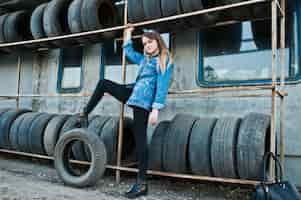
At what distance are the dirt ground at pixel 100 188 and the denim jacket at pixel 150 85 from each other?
2.63 feet

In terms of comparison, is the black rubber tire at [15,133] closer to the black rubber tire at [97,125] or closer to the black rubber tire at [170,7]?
the black rubber tire at [97,125]

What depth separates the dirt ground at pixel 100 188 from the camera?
2.48 meters

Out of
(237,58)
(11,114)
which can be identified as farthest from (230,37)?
(11,114)

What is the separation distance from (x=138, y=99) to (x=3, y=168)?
2079mm

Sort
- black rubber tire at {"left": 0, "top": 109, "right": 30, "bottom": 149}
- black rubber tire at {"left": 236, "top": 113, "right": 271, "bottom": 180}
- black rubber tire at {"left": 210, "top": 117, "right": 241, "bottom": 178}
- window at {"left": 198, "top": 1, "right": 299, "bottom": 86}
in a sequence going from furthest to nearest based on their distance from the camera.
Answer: black rubber tire at {"left": 0, "top": 109, "right": 30, "bottom": 149} → window at {"left": 198, "top": 1, "right": 299, "bottom": 86} → black rubber tire at {"left": 210, "top": 117, "right": 241, "bottom": 178} → black rubber tire at {"left": 236, "top": 113, "right": 271, "bottom": 180}

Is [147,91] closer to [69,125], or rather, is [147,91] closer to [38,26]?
[69,125]

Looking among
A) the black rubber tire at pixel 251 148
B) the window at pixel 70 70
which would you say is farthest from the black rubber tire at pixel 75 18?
the black rubber tire at pixel 251 148

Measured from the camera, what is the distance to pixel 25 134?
3801 millimetres

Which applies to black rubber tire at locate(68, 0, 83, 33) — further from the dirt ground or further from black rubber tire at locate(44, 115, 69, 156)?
the dirt ground

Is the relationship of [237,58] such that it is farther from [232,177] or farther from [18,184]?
[18,184]

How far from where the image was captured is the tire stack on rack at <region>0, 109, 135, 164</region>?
325 centimetres

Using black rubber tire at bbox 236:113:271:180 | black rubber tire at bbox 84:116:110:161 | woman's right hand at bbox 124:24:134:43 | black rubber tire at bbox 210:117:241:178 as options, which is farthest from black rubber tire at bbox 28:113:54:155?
black rubber tire at bbox 236:113:271:180

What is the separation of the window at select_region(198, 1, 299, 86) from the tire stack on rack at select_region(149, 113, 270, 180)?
0.72m

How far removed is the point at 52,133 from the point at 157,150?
1380 mm
